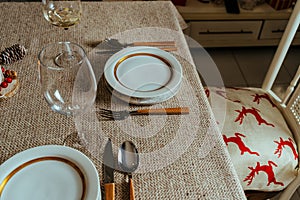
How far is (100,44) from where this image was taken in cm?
94

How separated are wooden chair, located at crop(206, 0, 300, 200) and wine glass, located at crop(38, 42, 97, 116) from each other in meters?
0.53

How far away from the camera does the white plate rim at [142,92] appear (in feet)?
2.53

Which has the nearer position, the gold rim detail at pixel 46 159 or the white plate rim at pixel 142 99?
the gold rim detail at pixel 46 159

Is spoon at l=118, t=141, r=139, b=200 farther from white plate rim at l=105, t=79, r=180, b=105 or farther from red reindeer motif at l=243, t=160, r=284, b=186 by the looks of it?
red reindeer motif at l=243, t=160, r=284, b=186

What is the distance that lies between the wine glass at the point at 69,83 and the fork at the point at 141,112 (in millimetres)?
71

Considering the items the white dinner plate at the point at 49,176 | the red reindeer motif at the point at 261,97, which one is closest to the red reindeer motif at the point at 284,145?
the red reindeer motif at the point at 261,97

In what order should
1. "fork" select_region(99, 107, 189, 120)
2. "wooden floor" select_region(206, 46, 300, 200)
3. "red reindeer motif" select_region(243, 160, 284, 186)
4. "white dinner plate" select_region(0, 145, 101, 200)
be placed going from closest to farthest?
"white dinner plate" select_region(0, 145, 101, 200) → "fork" select_region(99, 107, 189, 120) → "red reindeer motif" select_region(243, 160, 284, 186) → "wooden floor" select_region(206, 46, 300, 200)

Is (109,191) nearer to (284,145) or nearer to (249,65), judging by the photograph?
(284,145)

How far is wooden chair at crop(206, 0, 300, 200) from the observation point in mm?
1011

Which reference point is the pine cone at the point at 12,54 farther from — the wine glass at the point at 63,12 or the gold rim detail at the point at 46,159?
the gold rim detail at the point at 46,159

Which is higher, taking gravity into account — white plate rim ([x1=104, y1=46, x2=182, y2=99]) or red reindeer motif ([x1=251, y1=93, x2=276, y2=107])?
white plate rim ([x1=104, y1=46, x2=182, y2=99])

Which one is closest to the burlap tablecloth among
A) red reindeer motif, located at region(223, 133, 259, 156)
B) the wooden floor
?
red reindeer motif, located at region(223, 133, 259, 156)

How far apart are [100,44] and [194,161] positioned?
443 mm

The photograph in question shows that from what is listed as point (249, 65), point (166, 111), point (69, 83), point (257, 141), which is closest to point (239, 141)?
point (257, 141)
